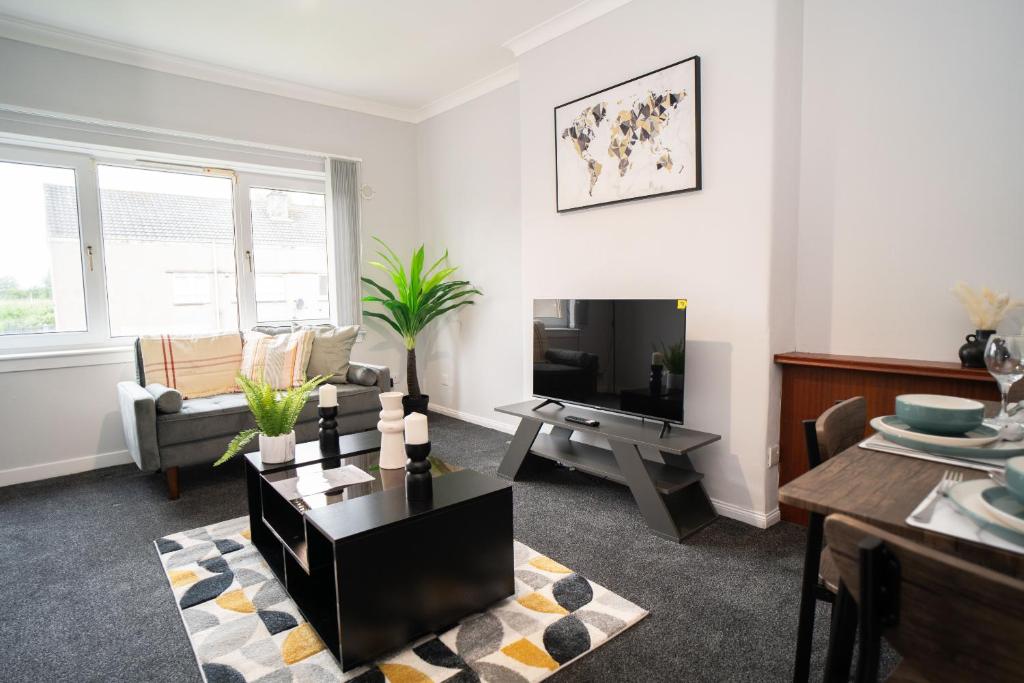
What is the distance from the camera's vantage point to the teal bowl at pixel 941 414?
1.20 metres

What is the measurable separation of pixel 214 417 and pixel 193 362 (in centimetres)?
63

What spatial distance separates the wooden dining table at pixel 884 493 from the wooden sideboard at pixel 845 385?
1.14 m

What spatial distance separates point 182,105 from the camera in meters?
3.76

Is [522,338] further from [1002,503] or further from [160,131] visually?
[1002,503]

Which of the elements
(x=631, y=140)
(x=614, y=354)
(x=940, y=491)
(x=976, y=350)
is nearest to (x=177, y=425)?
(x=614, y=354)

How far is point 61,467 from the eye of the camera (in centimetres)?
341

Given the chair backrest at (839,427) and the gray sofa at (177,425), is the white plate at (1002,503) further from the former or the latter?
the gray sofa at (177,425)

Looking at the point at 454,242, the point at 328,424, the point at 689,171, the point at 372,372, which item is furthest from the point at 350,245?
the point at 689,171

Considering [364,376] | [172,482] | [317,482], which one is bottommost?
[172,482]

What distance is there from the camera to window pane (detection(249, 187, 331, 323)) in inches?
169

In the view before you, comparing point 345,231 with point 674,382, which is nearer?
point 674,382

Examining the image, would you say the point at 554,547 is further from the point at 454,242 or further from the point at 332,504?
the point at 454,242

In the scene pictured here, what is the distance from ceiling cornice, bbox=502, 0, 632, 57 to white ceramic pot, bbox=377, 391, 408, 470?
7.99 feet

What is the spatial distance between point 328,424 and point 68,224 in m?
2.57
